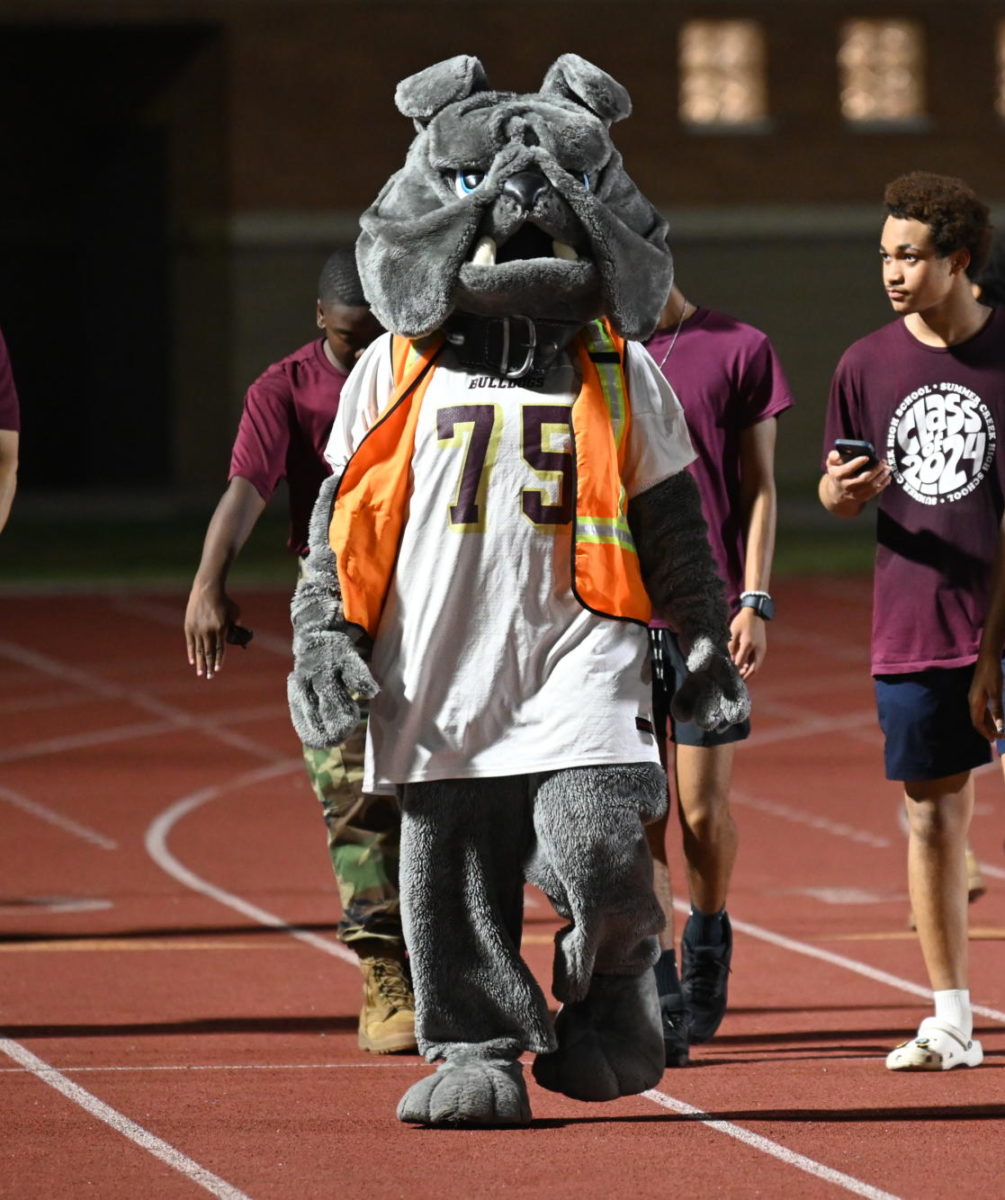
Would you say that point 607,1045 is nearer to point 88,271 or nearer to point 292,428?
point 292,428

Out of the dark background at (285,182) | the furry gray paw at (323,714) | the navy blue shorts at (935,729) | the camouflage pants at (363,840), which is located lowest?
the camouflage pants at (363,840)

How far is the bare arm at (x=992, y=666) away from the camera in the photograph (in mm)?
5109

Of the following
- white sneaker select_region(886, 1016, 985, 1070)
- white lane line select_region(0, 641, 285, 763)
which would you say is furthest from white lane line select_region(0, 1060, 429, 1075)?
white lane line select_region(0, 641, 285, 763)

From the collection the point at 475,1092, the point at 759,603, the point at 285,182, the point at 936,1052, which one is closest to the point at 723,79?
the point at 285,182

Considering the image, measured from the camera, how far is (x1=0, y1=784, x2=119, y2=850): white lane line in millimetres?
9375

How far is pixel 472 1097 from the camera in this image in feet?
15.0

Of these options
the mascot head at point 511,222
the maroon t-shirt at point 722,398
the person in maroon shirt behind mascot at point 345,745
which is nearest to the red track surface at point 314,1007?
the person in maroon shirt behind mascot at point 345,745

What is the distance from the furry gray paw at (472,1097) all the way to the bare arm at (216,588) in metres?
1.09

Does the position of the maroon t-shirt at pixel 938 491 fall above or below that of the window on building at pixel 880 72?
below

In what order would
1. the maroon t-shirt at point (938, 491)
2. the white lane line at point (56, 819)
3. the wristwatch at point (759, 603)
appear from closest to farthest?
the maroon t-shirt at point (938, 491)
the wristwatch at point (759, 603)
the white lane line at point (56, 819)

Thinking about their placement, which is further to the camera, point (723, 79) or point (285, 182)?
point (723, 79)

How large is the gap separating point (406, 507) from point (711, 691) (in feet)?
2.38

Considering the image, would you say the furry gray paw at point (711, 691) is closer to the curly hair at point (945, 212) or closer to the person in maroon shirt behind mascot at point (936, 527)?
the person in maroon shirt behind mascot at point (936, 527)

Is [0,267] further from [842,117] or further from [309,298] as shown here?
[842,117]
